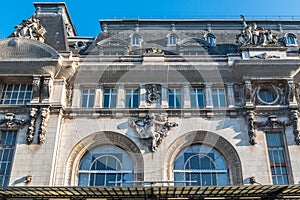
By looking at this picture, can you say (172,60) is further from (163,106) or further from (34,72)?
(34,72)

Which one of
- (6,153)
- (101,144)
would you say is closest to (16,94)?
(6,153)

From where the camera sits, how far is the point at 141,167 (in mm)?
20484

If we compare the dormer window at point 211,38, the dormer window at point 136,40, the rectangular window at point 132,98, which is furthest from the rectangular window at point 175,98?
the dormer window at point 211,38

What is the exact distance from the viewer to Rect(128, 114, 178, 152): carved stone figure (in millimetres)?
21109

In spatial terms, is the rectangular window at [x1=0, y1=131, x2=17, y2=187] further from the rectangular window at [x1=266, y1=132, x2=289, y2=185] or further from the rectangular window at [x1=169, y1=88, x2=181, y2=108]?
the rectangular window at [x1=266, y1=132, x2=289, y2=185]

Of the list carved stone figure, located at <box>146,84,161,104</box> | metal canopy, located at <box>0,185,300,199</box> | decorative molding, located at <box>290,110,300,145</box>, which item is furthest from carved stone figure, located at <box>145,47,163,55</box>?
metal canopy, located at <box>0,185,300,199</box>

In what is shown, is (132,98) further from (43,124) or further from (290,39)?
(290,39)

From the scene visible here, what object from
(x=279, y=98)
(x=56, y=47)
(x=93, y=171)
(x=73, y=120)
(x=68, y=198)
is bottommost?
(x=68, y=198)

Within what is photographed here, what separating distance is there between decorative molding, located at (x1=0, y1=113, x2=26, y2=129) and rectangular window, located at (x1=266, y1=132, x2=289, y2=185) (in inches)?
576

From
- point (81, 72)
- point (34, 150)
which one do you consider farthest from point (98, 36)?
point (34, 150)

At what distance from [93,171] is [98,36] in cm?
1204

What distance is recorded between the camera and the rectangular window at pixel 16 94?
22500mm

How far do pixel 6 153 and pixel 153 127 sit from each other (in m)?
8.69

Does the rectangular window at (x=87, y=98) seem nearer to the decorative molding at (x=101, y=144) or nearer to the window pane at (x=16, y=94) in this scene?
the decorative molding at (x=101, y=144)
